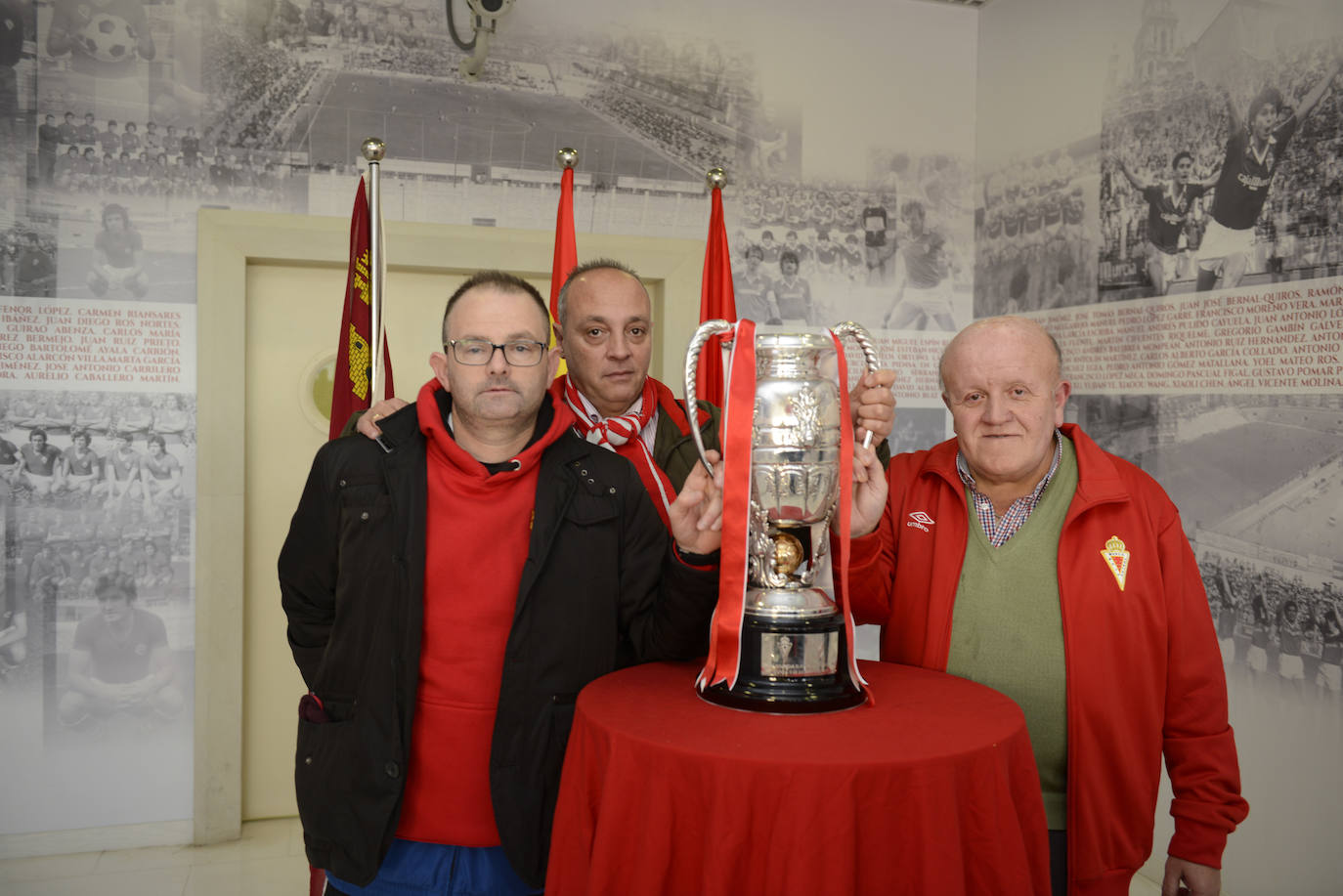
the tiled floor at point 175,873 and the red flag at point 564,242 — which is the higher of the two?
the red flag at point 564,242

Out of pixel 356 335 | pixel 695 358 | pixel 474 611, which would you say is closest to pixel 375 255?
pixel 356 335

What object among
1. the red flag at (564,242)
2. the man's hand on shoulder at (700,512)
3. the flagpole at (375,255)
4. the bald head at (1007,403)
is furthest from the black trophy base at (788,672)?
the red flag at (564,242)

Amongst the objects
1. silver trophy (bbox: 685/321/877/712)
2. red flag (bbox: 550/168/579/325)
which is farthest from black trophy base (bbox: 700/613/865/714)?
red flag (bbox: 550/168/579/325)

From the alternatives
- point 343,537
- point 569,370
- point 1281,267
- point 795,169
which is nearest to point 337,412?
point 569,370

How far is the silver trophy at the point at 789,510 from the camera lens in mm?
1555

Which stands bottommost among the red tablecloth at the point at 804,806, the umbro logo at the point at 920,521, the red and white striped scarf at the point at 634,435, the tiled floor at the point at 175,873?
the tiled floor at the point at 175,873

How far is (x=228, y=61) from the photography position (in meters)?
3.65

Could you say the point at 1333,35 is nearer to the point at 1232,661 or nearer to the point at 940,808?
the point at 1232,661

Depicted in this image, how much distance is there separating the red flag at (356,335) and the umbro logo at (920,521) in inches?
69.4

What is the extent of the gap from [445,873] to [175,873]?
2.28 meters

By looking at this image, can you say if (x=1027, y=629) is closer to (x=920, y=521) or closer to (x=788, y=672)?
(x=920, y=521)

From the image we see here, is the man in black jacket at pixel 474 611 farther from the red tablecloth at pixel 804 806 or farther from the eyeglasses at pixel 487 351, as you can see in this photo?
the red tablecloth at pixel 804 806

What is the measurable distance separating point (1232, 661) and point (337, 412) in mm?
3023

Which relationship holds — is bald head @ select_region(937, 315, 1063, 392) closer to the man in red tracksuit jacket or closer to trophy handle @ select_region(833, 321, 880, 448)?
the man in red tracksuit jacket
